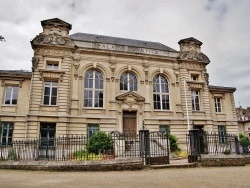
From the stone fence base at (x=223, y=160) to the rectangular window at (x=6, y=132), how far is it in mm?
15520

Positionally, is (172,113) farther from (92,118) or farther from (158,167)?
(158,167)

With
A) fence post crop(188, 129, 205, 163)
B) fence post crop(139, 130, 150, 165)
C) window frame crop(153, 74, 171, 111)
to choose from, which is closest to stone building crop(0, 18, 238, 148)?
window frame crop(153, 74, 171, 111)

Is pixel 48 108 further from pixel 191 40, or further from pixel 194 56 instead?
pixel 191 40

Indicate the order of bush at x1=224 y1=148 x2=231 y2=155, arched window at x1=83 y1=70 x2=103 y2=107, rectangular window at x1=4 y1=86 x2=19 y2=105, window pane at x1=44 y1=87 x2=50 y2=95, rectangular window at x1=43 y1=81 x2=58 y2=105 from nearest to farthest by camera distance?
bush at x1=224 y1=148 x2=231 y2=155 → rectangular window at x1=4 y1=86 x2=19 y2=105 → rectangular window at x1=43 y1=81 x2=58 y2=105 → window pane at x1=44 y1=87 x2=50 y2=95 → arched window at x1=83 y1=70 x2=103 y2=107

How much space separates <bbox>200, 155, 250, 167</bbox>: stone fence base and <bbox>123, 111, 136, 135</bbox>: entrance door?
1016 cm

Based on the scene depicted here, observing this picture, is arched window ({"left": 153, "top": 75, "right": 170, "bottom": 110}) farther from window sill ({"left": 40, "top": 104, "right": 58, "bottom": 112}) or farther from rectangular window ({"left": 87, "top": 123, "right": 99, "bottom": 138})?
window sill ({"left": 40, "top": 104, "right": 58, "bottom": 112})

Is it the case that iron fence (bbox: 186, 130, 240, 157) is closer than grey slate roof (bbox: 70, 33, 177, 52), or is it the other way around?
iron fence (bbox: 186, 130, 240, 157)

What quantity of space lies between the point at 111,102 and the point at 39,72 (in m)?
7.10

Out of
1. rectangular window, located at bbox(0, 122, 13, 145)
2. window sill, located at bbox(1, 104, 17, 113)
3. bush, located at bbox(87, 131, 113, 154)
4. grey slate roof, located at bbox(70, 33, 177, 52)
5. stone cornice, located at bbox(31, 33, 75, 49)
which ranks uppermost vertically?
grey slate roof, located at bbox(70, 33, 177, 52)

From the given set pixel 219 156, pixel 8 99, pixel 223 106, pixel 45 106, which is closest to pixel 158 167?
pixel 219 156

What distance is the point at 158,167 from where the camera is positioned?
1123 centimetres

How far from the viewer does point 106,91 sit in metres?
21.8

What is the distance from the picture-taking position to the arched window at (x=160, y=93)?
23.2 meters

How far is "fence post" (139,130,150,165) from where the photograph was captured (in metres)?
11.7
